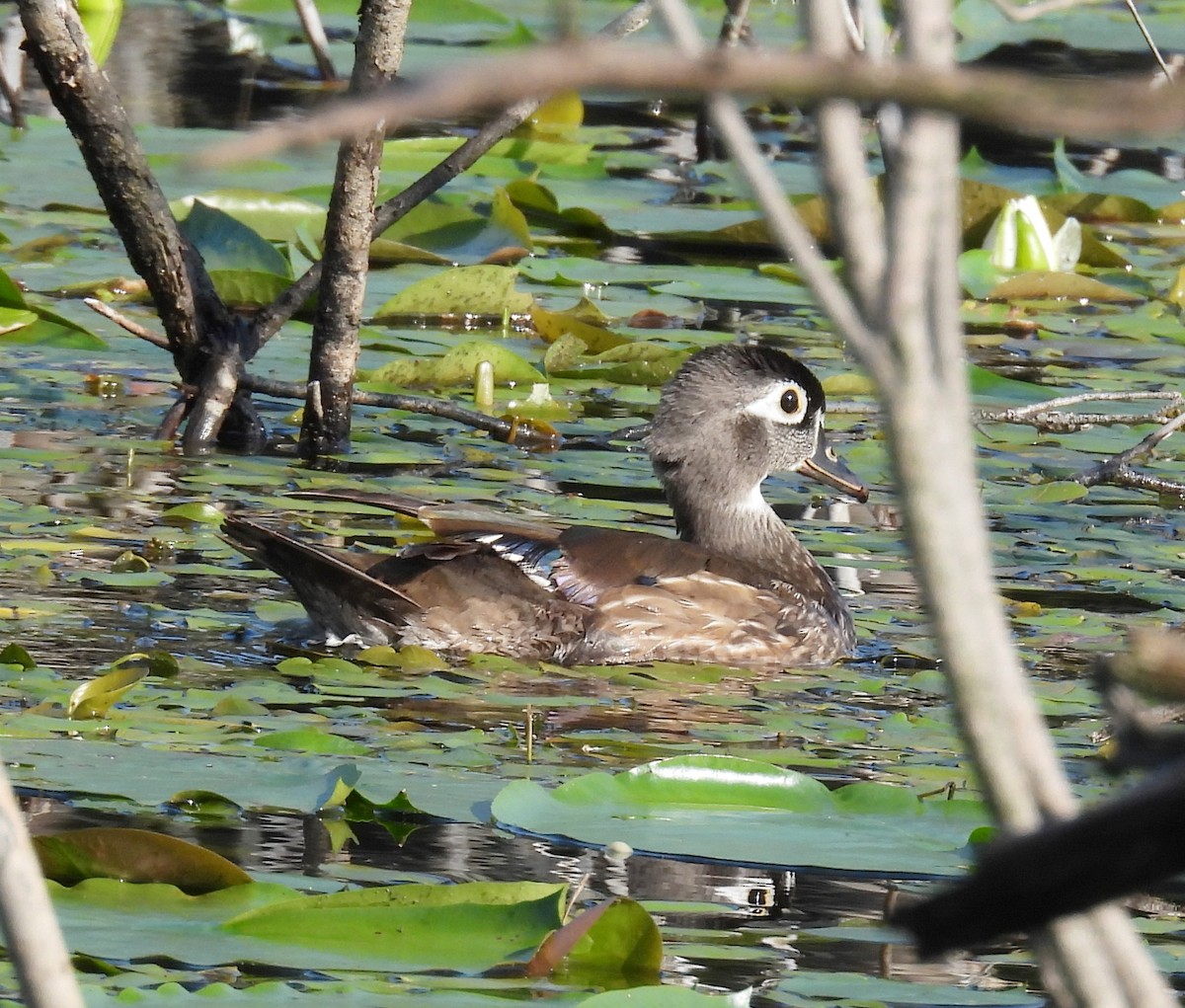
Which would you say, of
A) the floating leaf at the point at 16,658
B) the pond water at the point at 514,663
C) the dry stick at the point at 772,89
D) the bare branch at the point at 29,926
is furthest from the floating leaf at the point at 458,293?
the dry stick at the point at 772,89

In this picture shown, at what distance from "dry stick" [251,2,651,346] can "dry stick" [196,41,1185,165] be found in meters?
5.87

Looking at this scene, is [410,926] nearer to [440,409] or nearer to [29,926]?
[29,926]

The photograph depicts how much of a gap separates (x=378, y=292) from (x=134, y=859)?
6.39 meters

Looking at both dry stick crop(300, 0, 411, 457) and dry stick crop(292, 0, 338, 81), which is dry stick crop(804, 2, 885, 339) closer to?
dry stick crop(300, 0, 411, 457)

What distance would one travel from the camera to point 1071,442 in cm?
827

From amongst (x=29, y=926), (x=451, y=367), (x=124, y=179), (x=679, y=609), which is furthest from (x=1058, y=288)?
(x=29, y=926)

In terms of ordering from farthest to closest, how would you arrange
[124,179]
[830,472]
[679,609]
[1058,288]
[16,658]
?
1. [1058,288]
2. [830,472]
3. [124,179]
4. [679,609]
5. [16,658]

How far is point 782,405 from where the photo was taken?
7.08m

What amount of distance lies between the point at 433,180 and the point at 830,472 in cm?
168

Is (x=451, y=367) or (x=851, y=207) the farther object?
(x=451, y=367)

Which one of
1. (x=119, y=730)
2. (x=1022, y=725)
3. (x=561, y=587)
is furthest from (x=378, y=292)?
(x=1022, y=725)

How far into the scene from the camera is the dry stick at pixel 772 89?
0.88 m

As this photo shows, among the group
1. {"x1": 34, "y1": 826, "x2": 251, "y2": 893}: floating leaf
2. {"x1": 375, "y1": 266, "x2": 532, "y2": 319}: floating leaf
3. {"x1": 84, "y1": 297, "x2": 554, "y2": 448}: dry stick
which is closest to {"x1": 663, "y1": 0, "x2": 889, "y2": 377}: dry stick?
{"x1": 34, "y1": 826, "x2": 251, "y2": 893}: floating leaf

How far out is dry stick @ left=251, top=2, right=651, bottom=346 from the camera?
6871mm
